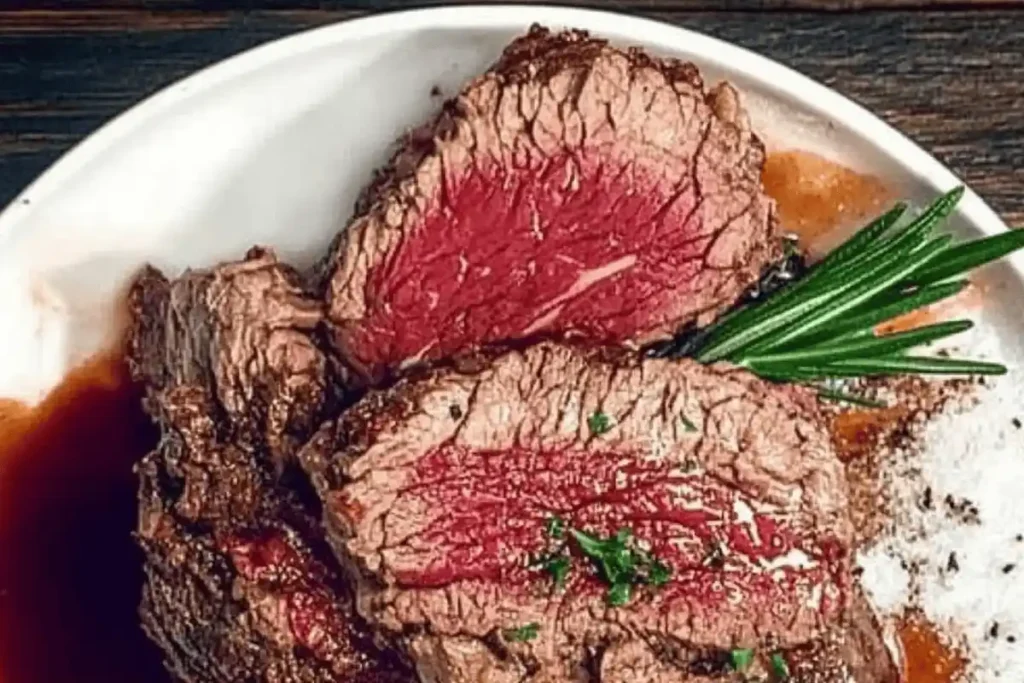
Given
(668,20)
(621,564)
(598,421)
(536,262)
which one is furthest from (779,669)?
(668,20)

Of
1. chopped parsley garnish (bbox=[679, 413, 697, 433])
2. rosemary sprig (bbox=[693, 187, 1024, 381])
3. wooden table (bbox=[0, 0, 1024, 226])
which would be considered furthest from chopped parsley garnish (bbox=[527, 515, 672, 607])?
wooden table (bbox=[0, 0, 1024, 226])

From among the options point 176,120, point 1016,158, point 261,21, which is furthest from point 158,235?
point 1016,158

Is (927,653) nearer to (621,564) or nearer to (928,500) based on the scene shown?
(928,500)

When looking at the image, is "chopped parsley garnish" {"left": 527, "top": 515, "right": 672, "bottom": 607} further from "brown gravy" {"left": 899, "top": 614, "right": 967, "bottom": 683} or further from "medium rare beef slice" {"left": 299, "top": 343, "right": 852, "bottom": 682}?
"brown gravy" {"left": 899, "top": 614, "right": 967, "bottom": 683}

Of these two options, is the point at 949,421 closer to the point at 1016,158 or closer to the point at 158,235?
the point at 1016,158

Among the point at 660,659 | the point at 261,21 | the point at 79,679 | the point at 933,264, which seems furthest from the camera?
the point at 261,21

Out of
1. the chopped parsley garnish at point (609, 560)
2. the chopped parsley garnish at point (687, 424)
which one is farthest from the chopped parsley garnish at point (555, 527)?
the chopped parsley garnish at point (687, 424)
